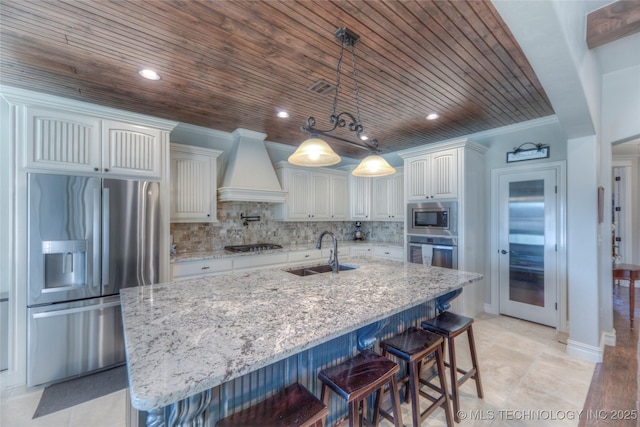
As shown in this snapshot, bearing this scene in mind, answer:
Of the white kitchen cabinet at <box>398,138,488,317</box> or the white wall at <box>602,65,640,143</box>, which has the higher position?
the white wall at <box>602,65,640,143</box>

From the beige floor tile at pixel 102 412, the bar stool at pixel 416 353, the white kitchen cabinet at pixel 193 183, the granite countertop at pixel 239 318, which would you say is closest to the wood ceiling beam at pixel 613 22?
the granite countertop at pixel 239 318

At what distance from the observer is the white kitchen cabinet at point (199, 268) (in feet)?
10.2

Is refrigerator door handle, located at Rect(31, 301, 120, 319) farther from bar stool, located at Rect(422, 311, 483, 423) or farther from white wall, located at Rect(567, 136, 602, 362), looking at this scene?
white wall, located at Rect(567, 136, 602, 362)

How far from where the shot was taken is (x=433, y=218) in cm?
383

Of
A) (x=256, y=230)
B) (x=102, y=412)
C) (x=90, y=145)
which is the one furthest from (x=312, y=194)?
(x=102, y=412)

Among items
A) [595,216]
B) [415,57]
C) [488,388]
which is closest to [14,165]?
[415,57]

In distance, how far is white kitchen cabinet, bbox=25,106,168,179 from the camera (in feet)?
7.66

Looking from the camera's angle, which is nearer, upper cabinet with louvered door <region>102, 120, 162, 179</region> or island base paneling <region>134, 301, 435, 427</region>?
island base paneling <region>134, 301, 435, 427</region>

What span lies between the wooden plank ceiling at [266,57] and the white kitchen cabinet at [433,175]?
64 cm

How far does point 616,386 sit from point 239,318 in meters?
3.13

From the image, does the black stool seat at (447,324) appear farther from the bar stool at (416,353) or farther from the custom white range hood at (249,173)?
the custom white range hood at (249,173)

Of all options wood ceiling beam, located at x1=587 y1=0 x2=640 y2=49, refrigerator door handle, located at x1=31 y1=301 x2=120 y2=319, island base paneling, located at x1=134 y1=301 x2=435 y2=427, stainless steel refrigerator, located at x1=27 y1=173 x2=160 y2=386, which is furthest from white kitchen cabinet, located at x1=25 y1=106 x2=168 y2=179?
wood ceiling beam, located at x1=587 y1=0 x2=640 y2=49

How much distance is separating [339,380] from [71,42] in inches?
109

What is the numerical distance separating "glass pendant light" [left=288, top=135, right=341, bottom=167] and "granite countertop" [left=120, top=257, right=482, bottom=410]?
0.93m
